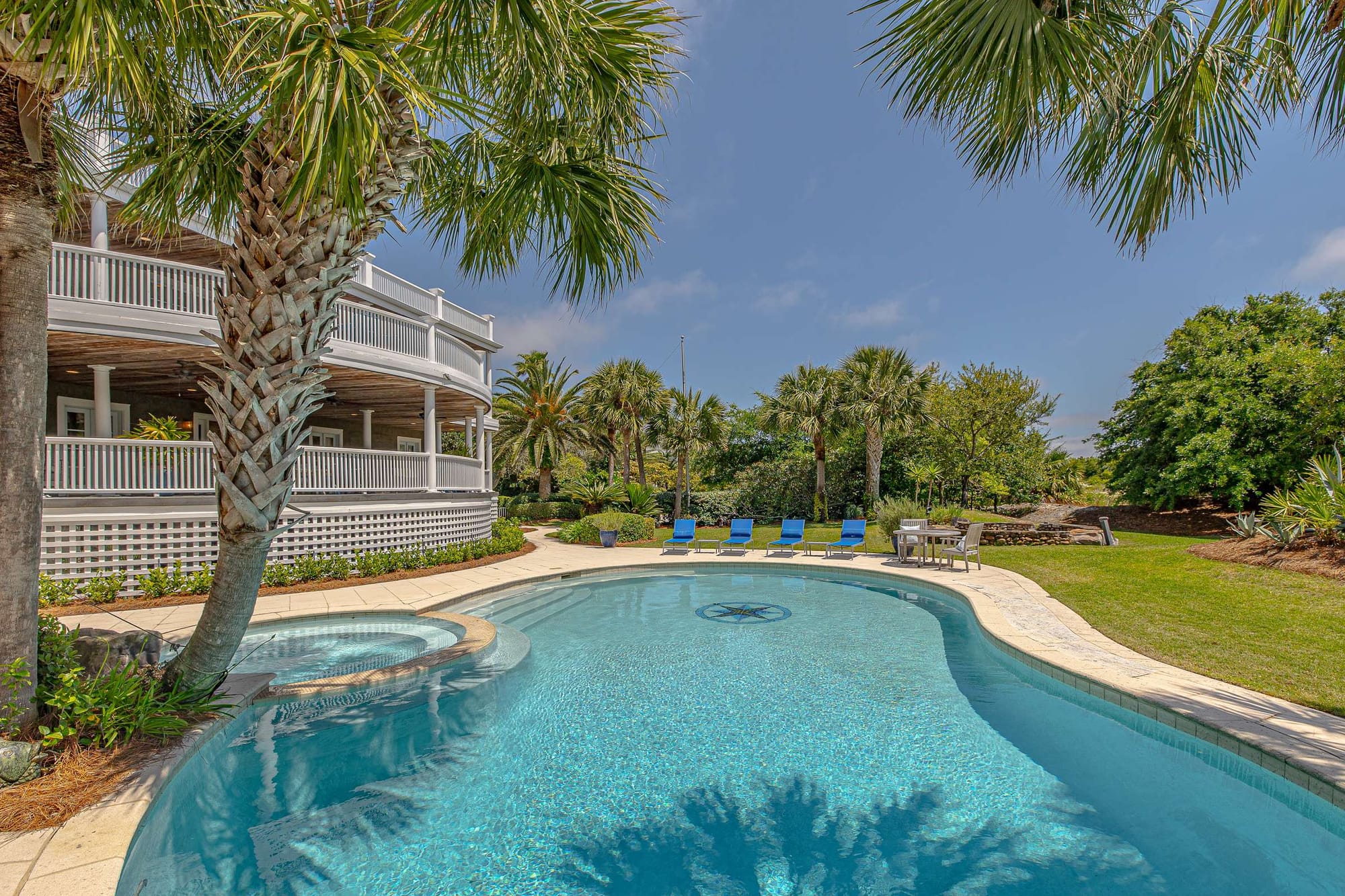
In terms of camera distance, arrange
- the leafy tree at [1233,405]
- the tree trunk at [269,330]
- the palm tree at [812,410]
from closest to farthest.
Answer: the tree trunk at [269,330] < the leafy tree at [1233,405] < the palm tree at [812,410]

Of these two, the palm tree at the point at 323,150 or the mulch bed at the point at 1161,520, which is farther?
the mulch bed at the point at 1161,520

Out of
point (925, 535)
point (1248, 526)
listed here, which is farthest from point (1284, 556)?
point (925, 535)

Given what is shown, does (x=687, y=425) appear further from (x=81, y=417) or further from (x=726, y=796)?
(x=726, y=796)

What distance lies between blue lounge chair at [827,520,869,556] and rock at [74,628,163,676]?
13.5 m

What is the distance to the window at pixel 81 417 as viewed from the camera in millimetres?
12000

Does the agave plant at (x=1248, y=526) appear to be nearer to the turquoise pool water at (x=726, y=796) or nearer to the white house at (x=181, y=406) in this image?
the turquoise pool water at (x=726, y=796)

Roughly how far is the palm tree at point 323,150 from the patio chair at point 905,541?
1116 cm

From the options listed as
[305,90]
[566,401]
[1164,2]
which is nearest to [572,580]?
[305,90]

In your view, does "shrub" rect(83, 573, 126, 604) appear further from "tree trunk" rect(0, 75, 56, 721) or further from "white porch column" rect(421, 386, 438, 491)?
"tree trunk" rect(0, 75, 56, 721)

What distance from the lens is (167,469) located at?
9930 millimetres

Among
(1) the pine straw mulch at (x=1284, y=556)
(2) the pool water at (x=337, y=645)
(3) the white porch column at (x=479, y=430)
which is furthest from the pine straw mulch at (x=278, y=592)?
(1) the pine straw mulch at (x=1284, y=556)

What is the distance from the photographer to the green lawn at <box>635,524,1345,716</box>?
213 inches

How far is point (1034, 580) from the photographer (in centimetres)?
1080

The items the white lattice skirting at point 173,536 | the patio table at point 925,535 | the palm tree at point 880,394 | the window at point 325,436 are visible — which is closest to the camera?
the white lattice skirting at point 173,536
